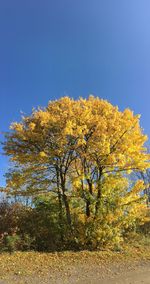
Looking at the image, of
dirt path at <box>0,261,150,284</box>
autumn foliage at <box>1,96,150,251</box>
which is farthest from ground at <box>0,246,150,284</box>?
autumn foliage at <box>1,96,150,251</box>

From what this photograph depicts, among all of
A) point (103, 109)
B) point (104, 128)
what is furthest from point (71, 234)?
point (103, 109)

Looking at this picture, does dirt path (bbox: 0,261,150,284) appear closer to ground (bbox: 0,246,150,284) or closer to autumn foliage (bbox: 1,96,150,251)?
ground (bbox: 0,246,150,284)

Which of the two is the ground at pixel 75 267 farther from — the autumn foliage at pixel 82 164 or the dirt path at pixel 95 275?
the autumn foliage at pixel 82 164

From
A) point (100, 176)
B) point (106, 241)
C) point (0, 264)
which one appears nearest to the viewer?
point (0, 264)

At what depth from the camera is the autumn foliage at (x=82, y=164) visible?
12148 millimetres

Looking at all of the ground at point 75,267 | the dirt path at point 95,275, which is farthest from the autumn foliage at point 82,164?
the dirt path at point 95,275

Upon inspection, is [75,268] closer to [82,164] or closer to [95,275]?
[95,275]

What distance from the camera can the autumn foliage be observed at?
1215cm

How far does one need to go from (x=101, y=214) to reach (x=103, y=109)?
202 inches

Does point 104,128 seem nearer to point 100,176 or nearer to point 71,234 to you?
point 100,176

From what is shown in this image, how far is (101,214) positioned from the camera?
12.5 meters

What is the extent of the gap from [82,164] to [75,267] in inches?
199

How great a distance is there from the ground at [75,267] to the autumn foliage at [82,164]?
1365 millimetres

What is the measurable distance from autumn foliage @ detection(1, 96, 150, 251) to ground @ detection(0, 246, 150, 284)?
1365 mm
